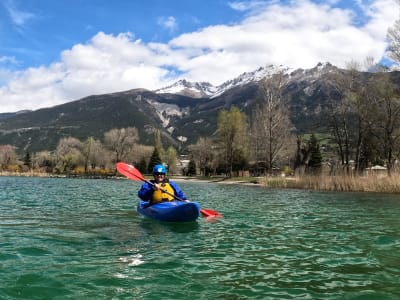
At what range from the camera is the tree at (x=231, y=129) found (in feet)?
219

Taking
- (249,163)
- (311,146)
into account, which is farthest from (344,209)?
(249,163)

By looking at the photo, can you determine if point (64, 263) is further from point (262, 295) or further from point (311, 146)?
point (311, 146)

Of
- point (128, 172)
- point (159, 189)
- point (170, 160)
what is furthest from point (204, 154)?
point (159, 189)

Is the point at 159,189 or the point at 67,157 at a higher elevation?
the point at 67,157

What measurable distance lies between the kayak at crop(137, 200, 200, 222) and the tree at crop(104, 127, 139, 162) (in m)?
89.0

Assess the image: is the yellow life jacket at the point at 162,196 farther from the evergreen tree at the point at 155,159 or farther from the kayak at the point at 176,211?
the evergreen tree at the point at 155,159

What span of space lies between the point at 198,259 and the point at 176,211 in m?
4.59

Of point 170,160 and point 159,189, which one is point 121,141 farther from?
point 159,189

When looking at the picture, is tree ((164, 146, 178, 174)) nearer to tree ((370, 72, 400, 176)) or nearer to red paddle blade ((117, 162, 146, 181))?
tree ((370, 72, 400, 176))

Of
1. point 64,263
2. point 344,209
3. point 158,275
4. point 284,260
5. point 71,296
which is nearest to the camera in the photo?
point 71,296

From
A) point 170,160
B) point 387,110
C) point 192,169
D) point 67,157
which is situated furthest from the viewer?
point 170,160

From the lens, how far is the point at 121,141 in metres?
100

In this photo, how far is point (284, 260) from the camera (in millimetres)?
7266

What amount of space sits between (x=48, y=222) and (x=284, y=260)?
25.1 ft
